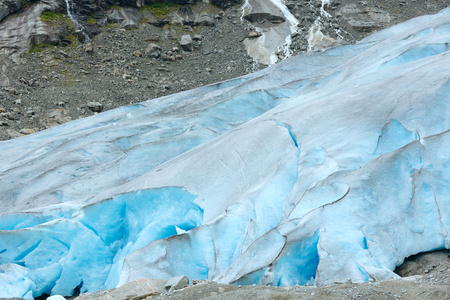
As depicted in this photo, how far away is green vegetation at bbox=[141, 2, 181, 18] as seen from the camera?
2667 centimetres

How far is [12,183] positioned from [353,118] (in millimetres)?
7130

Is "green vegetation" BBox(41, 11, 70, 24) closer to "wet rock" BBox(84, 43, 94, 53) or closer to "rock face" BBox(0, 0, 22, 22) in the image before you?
"rock face" BBox(0, 0, 22, 22)

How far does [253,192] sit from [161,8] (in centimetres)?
2295

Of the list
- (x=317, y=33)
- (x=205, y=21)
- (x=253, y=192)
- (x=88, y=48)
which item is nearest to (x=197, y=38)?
(x=205, y=21)

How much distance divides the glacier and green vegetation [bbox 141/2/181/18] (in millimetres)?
17206

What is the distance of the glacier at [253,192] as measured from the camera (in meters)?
5.14

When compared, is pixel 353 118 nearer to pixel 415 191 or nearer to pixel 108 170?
pixel 415 191

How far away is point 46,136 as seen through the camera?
41.7ft

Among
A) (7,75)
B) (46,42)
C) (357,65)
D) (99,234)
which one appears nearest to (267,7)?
(46,42)

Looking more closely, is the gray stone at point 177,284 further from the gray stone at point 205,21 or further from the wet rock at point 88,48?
the gray stone at point 205,21

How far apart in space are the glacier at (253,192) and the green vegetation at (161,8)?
1721cm

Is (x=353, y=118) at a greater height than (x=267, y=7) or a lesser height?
greater

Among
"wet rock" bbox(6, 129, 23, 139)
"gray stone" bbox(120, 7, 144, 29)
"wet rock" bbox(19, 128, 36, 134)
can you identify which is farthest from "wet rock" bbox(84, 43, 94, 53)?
"wet rock" bbox(6, 129, 23, 139)

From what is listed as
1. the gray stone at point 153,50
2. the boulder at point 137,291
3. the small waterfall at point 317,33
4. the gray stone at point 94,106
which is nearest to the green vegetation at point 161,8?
the gray stone at point 153,50
